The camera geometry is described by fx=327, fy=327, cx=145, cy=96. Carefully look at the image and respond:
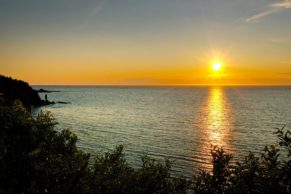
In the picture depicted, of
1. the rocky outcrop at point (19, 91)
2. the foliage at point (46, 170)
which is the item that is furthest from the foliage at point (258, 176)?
the rocky outcrop at point (19, 91)

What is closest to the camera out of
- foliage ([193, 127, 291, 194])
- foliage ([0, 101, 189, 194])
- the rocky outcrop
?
foliage ([193, 127, 291, 194])

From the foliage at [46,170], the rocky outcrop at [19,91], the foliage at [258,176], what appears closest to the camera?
the foliage at [258,176]

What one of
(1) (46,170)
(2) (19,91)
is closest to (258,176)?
(1) (46,170)

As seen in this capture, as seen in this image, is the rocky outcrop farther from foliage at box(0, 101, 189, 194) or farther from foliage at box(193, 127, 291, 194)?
foliage at box(193, 127, 291, 194)

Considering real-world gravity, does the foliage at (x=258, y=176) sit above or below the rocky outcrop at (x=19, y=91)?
below

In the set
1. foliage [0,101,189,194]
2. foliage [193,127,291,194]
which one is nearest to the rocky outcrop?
foliage [0,101,189,194]

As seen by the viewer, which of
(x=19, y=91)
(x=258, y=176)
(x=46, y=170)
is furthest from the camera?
(x=19, y=91)

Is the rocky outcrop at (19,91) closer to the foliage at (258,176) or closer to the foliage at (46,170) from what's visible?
the foliage at (46,170)

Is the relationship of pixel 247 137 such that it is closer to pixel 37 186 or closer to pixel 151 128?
pixel 151 128

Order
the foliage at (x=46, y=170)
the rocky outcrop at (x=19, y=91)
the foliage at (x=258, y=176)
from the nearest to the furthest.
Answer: the foliage at (x=258, y=176), the foliage at (x=46, y=170), the rocky outcrop at (x=19, y=91)

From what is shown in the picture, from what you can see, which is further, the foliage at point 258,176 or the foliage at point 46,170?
the foliage at point 46,170

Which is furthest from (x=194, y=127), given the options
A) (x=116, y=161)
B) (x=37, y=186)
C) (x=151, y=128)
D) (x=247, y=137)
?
(x=37, y=186)

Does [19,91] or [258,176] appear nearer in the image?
[258,176]

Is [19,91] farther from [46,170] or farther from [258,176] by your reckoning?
[258,176]
